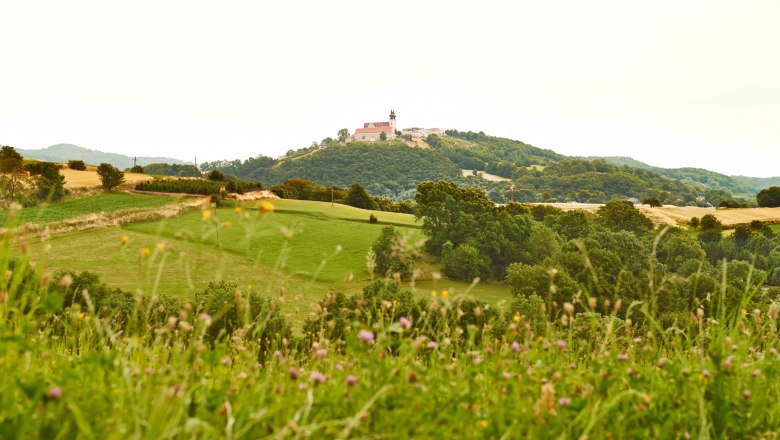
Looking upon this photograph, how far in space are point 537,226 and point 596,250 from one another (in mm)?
16829

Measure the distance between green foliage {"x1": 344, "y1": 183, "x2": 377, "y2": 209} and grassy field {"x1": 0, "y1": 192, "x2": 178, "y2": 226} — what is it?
3485 centimetres

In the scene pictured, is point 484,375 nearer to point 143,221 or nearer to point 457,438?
point 457,438

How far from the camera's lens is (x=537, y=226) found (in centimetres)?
7219

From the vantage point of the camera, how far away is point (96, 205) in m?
69.6

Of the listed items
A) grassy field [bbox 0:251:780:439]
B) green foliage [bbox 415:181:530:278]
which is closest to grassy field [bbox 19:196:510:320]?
green foliage [bbox 415:181:530:278]

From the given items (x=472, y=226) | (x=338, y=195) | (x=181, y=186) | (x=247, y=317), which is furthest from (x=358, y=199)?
(x=247, y=317)

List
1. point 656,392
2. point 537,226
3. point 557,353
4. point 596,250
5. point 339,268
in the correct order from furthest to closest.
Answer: point 537,226 < point 339,268 < point 596,250 < point 557,353 < point 656,392

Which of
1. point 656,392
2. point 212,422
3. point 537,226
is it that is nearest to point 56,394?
point 212,422

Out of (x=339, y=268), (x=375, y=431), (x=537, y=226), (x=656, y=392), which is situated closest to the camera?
(x=375, y=431)

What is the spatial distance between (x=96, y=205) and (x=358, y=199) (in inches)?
1741

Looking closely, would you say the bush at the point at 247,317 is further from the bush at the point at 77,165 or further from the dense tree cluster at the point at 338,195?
the dense tree cluster at the point at 338,195

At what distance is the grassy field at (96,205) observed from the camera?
210 ft

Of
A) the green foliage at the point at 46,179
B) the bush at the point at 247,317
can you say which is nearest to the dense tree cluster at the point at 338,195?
the green foliage at the point at 46,179

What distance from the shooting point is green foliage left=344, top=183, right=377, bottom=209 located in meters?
101
